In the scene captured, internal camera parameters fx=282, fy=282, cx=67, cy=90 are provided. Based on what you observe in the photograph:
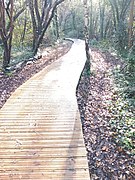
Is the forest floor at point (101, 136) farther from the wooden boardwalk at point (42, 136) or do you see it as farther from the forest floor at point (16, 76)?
the forest floor at point (16, 76)

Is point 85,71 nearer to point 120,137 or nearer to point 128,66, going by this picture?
point 128,66

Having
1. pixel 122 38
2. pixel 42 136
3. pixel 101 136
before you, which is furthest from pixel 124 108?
pixel 122 38

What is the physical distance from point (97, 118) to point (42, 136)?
2.50 metres

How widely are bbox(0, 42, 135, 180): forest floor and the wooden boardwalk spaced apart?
0.46 metres

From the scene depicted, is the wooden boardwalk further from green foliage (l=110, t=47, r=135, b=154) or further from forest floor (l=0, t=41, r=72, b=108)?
green foliage (l=110, t=47, r=135, b=154)

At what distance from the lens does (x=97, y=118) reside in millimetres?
8250

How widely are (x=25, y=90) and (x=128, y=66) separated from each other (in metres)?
6.30

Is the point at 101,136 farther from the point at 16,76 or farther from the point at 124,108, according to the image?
the point at 16,76

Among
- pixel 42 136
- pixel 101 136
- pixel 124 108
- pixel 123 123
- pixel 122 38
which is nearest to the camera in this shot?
pixel 42 136

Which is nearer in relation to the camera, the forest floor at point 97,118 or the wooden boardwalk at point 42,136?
the wooden boardwalk at point 42,136

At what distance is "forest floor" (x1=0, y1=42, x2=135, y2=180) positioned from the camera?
575 cm

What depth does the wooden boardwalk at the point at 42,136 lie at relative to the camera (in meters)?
4.95

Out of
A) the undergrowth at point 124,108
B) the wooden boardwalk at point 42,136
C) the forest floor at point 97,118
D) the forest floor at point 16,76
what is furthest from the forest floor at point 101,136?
the forest floor at point 16,76

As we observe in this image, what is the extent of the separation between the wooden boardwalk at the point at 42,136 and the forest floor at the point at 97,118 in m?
0.46
